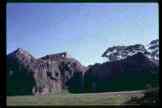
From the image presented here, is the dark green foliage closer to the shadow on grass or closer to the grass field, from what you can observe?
the grass field

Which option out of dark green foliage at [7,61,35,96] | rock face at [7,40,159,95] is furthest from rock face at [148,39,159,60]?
dark green foliage at [7,61,35,96]

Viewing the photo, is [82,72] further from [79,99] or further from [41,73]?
[41,73]

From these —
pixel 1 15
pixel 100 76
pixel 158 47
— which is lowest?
pixel 100 76

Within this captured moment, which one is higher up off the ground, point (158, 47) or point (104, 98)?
point (158, 47)

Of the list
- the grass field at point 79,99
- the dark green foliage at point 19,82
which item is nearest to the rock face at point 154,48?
the grass field at point 79,99

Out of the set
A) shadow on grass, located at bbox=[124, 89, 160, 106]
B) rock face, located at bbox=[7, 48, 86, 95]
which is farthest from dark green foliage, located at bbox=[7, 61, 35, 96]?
shadow on grass, located at bbox=[124, 89, 160, 106]

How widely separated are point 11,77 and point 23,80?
12 centimetres

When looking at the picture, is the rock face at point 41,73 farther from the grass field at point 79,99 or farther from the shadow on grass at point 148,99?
the shadow on grass at point 148,99

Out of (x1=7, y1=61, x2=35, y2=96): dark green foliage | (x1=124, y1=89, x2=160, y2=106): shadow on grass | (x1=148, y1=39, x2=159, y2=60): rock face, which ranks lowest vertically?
(x1=124, y1=89, x2=160, y2=106): shadow on grass

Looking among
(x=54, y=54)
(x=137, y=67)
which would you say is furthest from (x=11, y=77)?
(x=137, y=67)

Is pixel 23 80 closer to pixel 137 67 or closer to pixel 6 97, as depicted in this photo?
pixel 6 97

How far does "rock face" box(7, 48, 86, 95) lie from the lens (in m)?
3.65

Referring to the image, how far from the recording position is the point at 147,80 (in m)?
3.70

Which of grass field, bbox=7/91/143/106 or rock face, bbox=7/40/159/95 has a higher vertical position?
rock face, bbox=7/40/159/95
